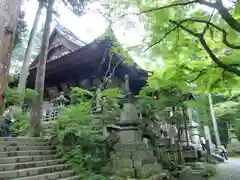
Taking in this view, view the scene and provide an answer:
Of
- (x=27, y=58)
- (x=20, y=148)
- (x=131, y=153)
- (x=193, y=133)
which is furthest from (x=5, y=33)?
(x=27, y=58)

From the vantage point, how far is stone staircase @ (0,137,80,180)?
5.10 metres

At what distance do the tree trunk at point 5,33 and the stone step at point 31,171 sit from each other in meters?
4.02

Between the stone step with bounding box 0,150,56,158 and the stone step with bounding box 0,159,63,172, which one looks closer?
the stone step with bounding box 0,159,63,172

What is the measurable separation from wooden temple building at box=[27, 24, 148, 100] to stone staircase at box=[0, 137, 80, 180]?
4.10 m

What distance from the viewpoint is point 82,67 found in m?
11.7

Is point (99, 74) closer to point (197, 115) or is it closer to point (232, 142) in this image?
point (197, 115)

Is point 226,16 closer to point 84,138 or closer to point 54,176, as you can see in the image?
point 54,176

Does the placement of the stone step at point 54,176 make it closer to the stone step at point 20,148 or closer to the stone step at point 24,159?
the stone step at point 24,159

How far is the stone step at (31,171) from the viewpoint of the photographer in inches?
189

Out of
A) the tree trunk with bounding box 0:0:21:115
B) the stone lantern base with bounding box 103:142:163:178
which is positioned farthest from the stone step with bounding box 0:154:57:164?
the tree trunk with bounding box 0:0:21:115

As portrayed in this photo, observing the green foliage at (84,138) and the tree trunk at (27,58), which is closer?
the green foliage at (84,138)

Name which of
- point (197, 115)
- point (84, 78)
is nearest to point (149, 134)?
point (84, 78)

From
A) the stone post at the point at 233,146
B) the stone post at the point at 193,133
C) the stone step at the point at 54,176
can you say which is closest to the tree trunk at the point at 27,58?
the stone step at the point at 54,176

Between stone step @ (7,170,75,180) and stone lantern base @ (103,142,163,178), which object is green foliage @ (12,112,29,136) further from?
stone lantern base @ (103,142,163,178)
